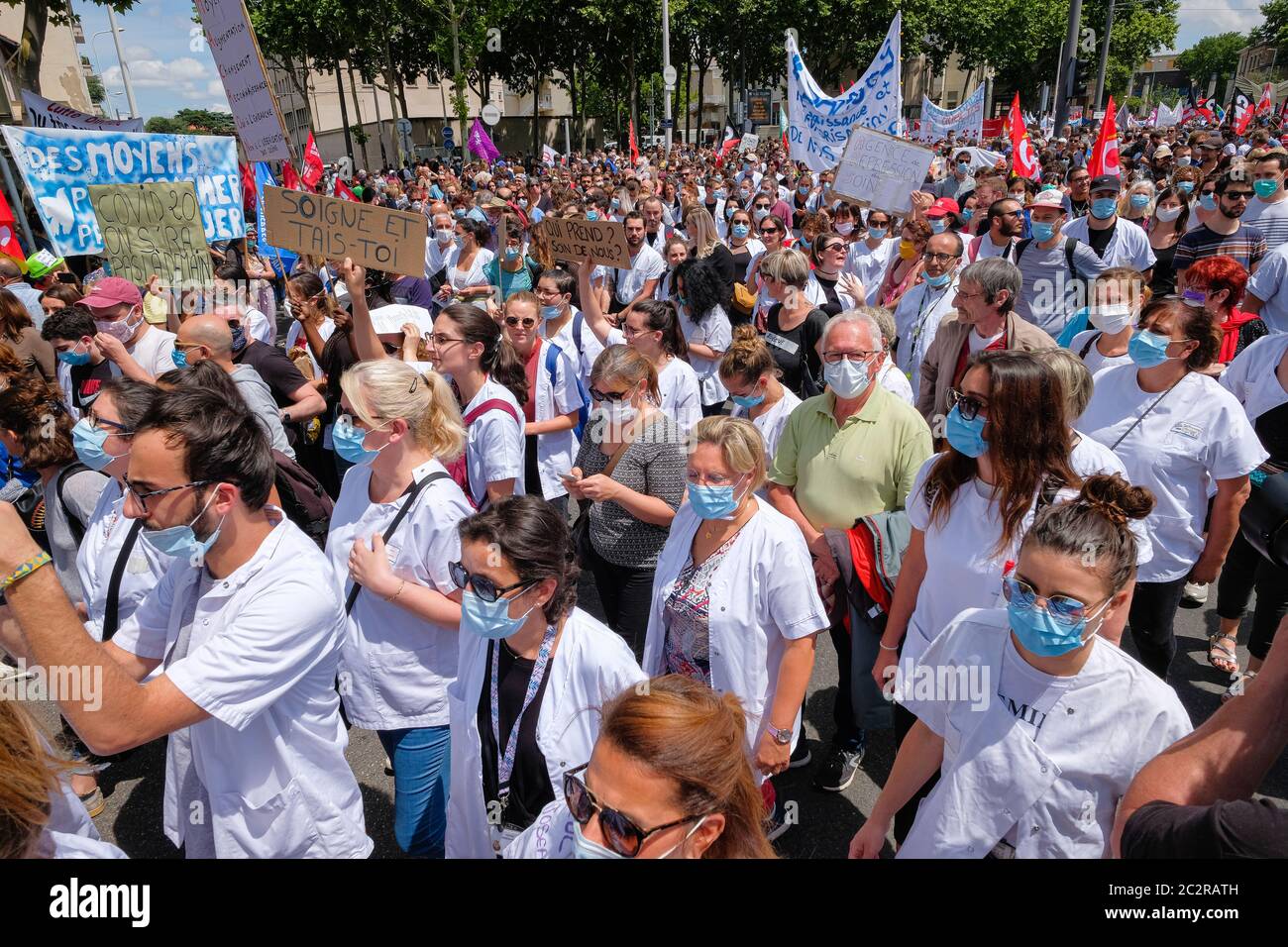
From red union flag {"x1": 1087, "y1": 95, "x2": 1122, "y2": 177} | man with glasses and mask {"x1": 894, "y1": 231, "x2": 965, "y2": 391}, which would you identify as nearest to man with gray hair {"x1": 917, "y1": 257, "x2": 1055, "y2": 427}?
man with glasses and mask {"x1": 894, "y1": 231, "x2": 965, "y2": 391}

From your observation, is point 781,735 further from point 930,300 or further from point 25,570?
point 930,300

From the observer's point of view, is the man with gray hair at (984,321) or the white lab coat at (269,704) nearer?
the white lab coat at (269,704)

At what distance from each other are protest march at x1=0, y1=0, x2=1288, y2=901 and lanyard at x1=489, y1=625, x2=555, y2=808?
0.4 inches

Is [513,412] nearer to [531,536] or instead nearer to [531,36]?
[531,536]

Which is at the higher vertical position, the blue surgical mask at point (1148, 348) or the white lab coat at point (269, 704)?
the blue surgical mask at point (1148, 348)

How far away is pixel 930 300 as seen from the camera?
18.1ft

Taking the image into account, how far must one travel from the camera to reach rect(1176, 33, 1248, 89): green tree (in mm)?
105244

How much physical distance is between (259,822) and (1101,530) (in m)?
2.29

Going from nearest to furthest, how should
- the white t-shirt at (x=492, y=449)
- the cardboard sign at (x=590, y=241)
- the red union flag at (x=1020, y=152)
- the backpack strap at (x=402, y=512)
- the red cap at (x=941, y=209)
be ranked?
1. the backpack strap at (x=402, y=512)
2. the white t-shirt at (x=492, y=449)
3. the cardboard sign at (x=590, y=241)
4. the red cap at (x=941, y=209)
5. the red union flag at (x=1020, y=152)

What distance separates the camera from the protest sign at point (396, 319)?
4.89 meters

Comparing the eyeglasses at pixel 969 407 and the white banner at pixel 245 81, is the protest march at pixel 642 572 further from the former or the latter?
the white banner at pixel 245 81

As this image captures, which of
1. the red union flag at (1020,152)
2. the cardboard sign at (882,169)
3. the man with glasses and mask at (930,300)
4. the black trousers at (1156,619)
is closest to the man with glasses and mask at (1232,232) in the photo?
the cardboard sign at (882,169)

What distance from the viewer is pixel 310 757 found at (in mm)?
2227

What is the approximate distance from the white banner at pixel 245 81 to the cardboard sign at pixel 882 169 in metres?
4.86
